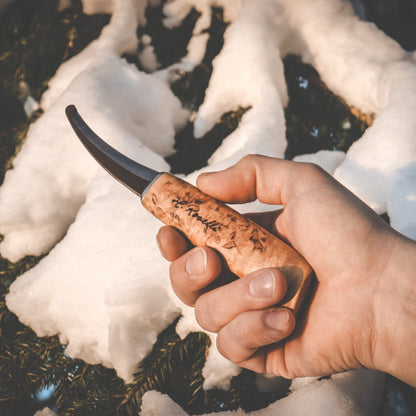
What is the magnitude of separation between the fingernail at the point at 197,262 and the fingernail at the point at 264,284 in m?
0.12

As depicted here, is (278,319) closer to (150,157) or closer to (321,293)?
(321,293)

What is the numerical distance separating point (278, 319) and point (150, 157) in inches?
28.9

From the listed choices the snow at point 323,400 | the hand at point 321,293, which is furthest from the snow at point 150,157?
the hand at point 321,293

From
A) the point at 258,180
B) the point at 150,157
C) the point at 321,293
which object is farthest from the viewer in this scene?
the point at 150,157

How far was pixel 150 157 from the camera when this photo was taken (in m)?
1.09

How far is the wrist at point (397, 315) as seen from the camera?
0.58 m

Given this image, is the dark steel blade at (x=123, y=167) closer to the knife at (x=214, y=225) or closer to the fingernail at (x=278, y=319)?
the knife at (x=214, y=225)

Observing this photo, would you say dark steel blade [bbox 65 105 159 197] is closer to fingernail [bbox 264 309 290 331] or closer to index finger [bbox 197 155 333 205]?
index finger [bbox 197 155 333 205]

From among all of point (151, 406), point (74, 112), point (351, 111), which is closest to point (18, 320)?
point (151, 406)

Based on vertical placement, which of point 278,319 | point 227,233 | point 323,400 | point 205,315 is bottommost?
point 323,400

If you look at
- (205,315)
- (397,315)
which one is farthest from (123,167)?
(397,315)

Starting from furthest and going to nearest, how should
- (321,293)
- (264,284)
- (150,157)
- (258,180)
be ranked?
1. (150,157)
2. (258,180)
3. (321,293)
4. (264,284)

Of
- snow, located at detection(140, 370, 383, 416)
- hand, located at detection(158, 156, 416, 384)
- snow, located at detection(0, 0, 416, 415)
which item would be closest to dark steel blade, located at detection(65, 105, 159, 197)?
hand, located at detection(158, 156, 416, 384)

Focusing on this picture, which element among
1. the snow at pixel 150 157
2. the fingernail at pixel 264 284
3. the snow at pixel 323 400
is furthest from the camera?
the snow at pixel 150 157
